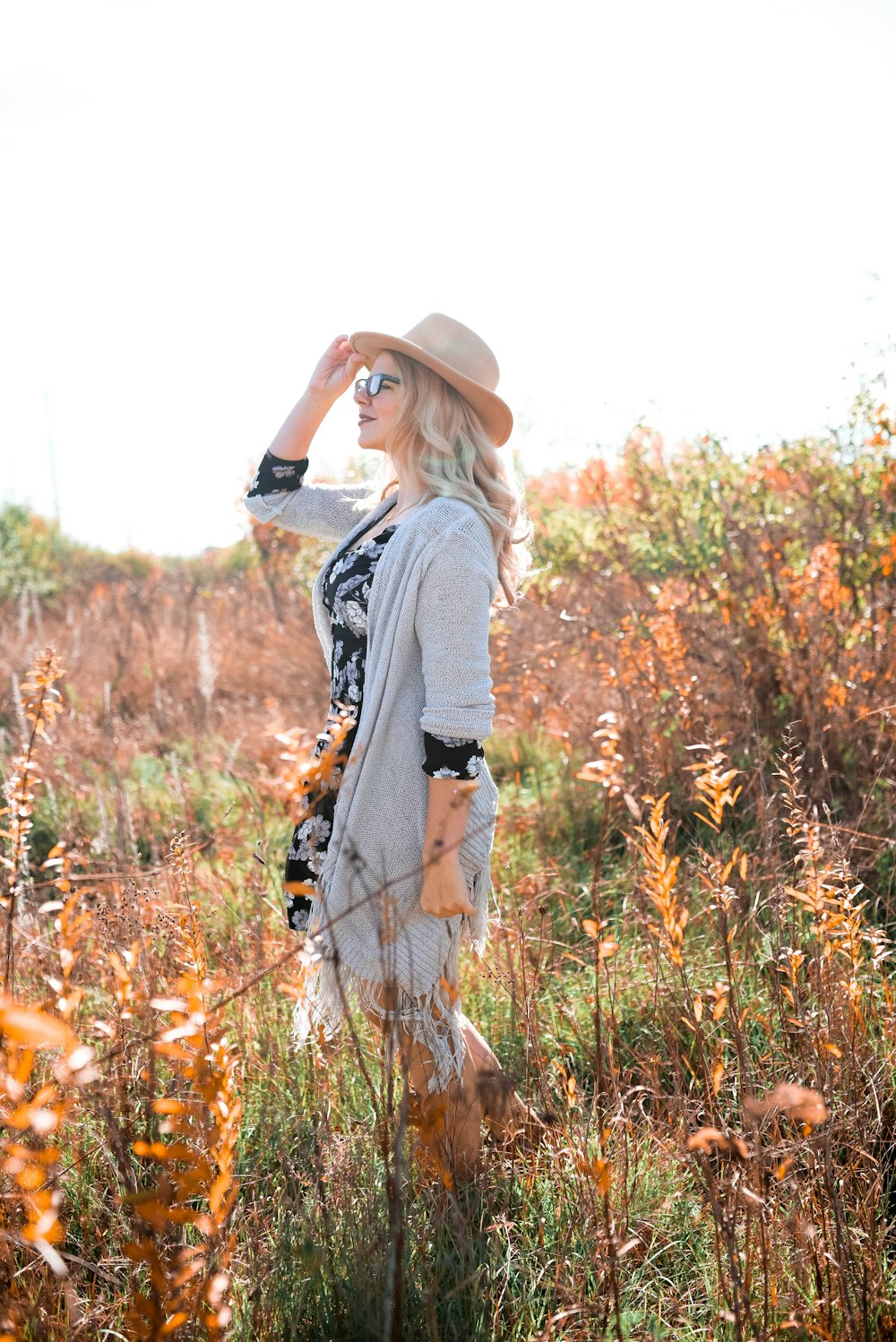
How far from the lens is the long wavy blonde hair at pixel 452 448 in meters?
2.29

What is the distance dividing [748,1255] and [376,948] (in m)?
0.87

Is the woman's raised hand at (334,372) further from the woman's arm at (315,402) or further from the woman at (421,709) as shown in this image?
the woman at (421,709)

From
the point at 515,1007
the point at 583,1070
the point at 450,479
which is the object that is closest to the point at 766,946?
the point at 583,1070

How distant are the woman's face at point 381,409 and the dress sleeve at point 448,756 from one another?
77 centimetres

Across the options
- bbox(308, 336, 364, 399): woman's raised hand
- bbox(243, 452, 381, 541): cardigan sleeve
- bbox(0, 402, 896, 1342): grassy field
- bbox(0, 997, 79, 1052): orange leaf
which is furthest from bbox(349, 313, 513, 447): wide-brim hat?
bbox(0, 997, 79, 1052): orange leaf

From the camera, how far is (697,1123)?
7.73 feet

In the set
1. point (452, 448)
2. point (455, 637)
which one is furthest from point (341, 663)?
point (452, 448)

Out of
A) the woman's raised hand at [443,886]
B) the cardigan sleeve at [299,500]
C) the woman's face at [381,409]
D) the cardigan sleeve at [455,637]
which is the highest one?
the woman's face at [381,409]

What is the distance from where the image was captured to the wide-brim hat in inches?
90.4

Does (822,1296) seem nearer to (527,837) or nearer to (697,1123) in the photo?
(697,1123)

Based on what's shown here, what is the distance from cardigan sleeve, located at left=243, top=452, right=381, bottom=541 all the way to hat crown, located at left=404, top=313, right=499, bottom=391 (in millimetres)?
523

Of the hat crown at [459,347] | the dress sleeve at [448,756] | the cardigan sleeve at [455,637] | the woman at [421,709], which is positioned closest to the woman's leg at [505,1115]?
the woman at [421,709]

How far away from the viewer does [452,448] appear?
7.59ft

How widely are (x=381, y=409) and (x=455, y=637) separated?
667 mm
